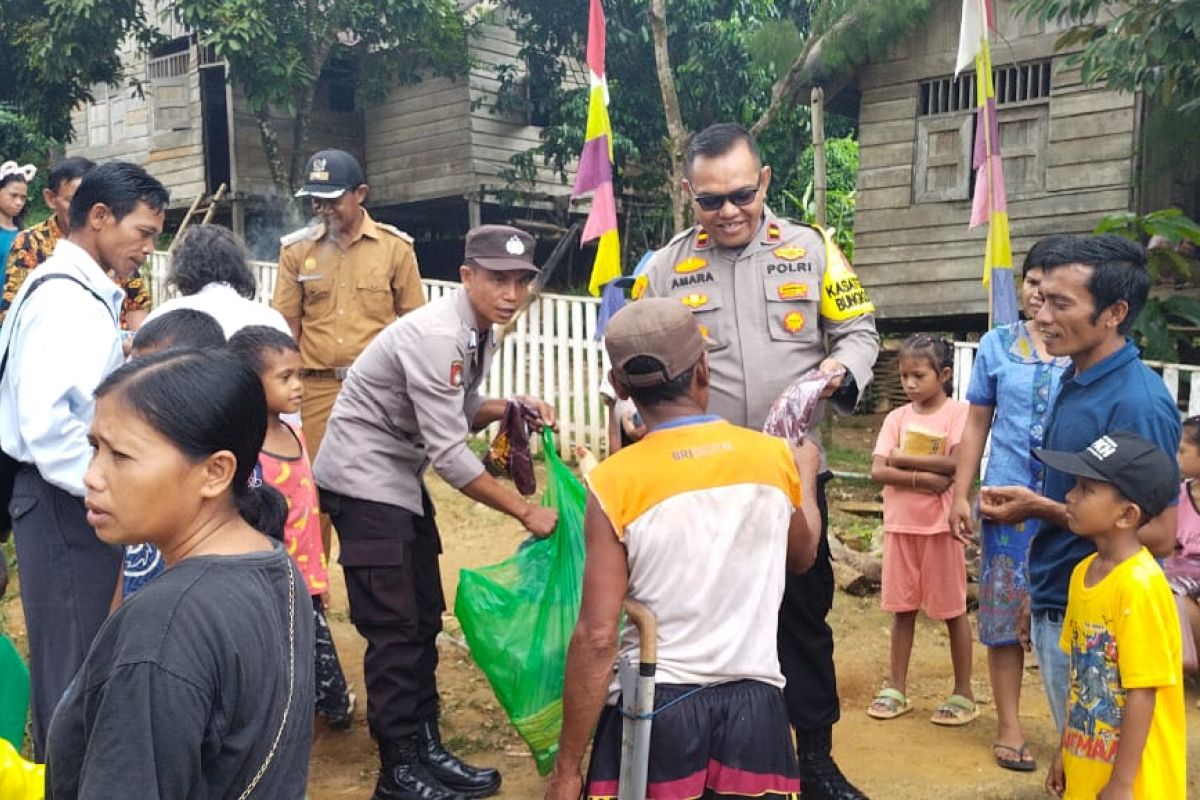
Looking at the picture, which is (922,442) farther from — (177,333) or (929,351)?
(177,333)

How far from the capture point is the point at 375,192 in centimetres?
1841

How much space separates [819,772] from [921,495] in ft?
5.07

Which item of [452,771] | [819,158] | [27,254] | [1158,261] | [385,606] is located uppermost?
[819,158]

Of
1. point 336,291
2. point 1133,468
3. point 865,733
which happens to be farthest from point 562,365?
point 1133,468

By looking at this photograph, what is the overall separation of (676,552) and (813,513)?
518 mm

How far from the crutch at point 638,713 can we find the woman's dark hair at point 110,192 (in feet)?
6.11

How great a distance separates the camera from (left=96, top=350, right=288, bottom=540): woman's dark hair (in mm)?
1581

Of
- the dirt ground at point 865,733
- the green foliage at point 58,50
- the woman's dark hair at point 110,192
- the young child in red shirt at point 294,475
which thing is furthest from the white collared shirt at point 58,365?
the green foliage at point 58,50

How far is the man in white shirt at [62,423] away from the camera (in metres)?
2.73

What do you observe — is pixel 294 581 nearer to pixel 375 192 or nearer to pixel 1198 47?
pixel 1198 47

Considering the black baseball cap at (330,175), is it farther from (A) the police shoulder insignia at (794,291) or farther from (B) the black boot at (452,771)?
(B) the black boot at (452,771)

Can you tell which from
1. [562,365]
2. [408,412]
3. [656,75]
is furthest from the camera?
[656,75]

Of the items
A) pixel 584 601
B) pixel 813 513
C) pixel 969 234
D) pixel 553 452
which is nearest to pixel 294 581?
pixel 584 601

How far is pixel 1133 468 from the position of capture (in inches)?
103
